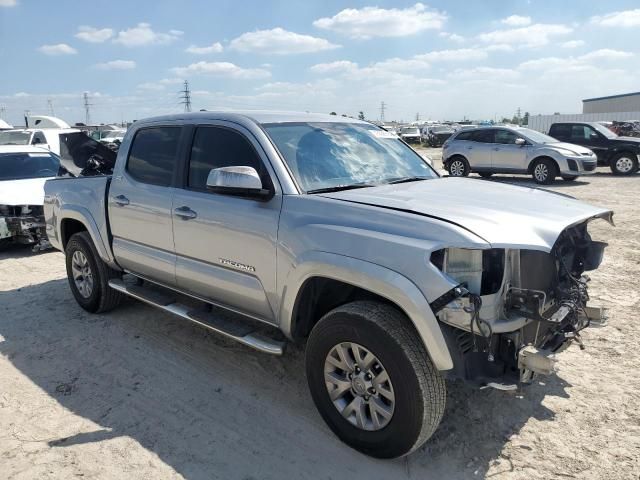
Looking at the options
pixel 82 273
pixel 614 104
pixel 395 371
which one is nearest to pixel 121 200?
pixel 82 273

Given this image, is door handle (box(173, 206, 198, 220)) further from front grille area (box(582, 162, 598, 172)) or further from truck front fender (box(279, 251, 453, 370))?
front grille area (box(582, 162, 598, 172))

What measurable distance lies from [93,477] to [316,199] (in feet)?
6.71

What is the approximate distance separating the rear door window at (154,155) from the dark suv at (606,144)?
1619cm

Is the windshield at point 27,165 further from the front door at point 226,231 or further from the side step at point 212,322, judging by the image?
the front door at point 226,231

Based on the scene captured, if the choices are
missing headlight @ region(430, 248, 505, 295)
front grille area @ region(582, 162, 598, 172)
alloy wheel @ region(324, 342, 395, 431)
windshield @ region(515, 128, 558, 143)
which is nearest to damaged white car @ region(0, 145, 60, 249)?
alloy wheel @ region(324, 342, 395, 431)

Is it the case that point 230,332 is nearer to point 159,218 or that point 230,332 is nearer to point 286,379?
point 286,379

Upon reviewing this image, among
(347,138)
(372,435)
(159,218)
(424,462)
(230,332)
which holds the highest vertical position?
(347,138)

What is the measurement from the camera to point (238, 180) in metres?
3.34

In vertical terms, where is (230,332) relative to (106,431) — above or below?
above

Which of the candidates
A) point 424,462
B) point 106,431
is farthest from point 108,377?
point 424,462

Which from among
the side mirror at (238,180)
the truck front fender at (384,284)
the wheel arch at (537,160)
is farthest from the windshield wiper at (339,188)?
the wheel arch at (537,160)

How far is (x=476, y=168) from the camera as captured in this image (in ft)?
53.9

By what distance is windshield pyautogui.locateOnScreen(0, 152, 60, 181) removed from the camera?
30.9ft

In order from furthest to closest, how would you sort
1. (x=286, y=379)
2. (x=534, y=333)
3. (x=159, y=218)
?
(x=159, y=218) → (x=286, y=379) → (x=534, y=333)
